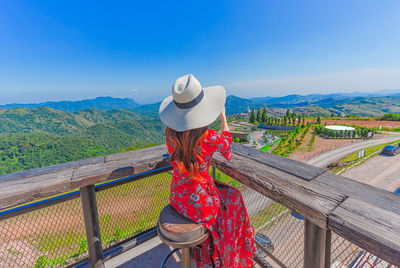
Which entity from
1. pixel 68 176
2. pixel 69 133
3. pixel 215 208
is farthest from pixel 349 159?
pixel 69 133

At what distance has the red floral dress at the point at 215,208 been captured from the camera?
1246 mm

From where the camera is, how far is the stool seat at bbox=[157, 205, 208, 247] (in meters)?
1.08

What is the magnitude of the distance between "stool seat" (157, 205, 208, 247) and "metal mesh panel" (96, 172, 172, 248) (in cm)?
76

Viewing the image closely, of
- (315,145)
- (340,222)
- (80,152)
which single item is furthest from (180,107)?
(80,152)

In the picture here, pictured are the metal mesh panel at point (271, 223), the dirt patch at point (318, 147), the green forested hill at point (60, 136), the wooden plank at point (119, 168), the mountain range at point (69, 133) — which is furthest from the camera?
the mountain range at point (69, 133)

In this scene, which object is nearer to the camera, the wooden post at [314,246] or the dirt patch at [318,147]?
the wooden post at [314,246]

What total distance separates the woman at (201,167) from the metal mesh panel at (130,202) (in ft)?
2.49

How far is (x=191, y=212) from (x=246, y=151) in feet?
2.72

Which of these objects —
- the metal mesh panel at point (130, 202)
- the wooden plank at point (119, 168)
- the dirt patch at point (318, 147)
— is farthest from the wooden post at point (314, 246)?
the dirt patch at point (318, 147)

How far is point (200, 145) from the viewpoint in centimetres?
125

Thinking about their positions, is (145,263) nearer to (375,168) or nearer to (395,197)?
(395,197)

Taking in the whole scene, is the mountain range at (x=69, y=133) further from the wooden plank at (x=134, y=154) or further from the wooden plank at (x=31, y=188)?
the wooden plank at (x=31, y=188)

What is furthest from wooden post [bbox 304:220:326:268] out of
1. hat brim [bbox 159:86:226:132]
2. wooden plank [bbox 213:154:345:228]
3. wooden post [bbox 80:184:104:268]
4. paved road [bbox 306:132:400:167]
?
paved road [bbox 306:132:400:167]

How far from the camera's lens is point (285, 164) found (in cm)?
143
